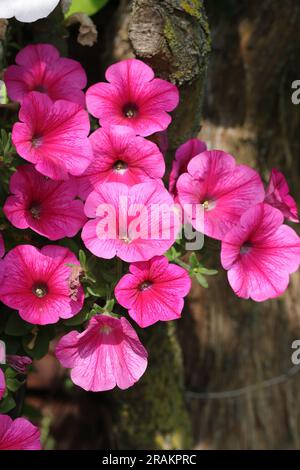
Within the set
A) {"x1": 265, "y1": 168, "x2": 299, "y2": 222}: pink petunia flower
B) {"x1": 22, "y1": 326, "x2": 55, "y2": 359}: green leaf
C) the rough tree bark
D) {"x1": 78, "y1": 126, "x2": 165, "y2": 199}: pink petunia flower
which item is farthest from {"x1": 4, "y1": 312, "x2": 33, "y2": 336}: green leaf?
the rough tree bark

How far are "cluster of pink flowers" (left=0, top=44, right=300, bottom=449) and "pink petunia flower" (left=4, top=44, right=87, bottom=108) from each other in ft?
0.28

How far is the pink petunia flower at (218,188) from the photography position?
1098 mm

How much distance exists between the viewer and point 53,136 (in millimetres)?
1087

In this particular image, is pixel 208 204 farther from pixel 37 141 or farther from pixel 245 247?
pixel 37 141

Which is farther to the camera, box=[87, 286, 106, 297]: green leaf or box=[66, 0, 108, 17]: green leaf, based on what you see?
box=[66, 0, 108, 17]: green leaf

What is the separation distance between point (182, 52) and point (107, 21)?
463mm

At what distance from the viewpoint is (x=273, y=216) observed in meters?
1.09

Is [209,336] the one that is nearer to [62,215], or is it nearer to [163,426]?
[163,426]

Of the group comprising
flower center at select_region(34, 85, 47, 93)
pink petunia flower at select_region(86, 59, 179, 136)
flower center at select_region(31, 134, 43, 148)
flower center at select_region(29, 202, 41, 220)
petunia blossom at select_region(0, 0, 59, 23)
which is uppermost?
petunia blossom at select_region(0, 0, 59, 23)

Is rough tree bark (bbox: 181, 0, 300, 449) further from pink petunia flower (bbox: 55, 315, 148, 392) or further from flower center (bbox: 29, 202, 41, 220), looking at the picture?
pink petunia flower (bbox: 55, 315, 148, 392)

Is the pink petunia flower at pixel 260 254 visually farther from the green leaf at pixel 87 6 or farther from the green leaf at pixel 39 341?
the green leaf at pixel 87 6

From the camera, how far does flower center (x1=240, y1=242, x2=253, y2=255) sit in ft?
3.60

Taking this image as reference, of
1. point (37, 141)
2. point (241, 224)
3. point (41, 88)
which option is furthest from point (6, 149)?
point (241, 224)
